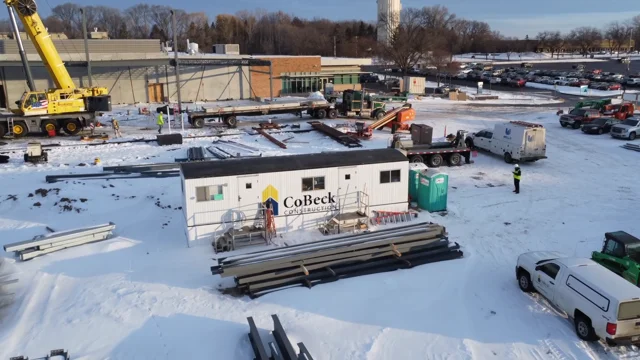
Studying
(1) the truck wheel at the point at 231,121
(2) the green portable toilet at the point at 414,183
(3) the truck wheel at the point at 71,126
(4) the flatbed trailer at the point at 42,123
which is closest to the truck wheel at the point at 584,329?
(2) the green portable toilet at the point at 414,183

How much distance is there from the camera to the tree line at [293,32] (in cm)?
11481

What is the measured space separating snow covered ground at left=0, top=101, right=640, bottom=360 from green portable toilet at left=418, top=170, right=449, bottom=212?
526mm

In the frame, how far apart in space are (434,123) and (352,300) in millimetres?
26216

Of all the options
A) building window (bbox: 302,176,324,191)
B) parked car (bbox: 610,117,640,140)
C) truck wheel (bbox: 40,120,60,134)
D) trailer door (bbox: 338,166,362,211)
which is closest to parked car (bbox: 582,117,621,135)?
parked car (bbox: 610,117,640,140)

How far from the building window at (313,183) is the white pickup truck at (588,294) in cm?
→ 636

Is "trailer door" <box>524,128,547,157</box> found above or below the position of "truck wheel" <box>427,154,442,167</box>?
above

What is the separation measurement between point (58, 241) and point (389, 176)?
10.1 m

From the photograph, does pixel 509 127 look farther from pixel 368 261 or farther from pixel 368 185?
pixel 368 261

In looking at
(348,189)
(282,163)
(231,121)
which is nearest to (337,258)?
(348,189)

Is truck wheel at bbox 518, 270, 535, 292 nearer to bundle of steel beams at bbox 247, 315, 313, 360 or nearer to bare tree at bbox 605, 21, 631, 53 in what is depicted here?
bundle of steel beams at bbox 247, 315, 313, 360

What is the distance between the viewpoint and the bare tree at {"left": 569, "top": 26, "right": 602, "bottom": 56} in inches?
5766

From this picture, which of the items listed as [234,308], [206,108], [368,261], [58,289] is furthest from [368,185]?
[206,108]

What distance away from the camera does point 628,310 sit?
9.95 m

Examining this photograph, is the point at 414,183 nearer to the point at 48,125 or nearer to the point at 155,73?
the point at 48,125
